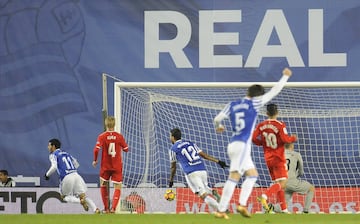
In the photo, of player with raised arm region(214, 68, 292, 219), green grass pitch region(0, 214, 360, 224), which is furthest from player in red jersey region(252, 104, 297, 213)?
player with raised arm region(214, 68, 292, 219)

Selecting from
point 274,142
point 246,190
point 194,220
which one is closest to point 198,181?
point 274,142

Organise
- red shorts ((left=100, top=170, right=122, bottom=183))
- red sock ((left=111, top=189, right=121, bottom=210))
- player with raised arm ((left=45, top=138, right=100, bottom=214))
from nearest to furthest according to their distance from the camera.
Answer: red sock ((left=111, top=189, right=121, bottom=210))
red shorts ((left=100, top=170, right=122, bottom=183))
player with raised arm ((left=45, top=138, right=100, bottom=214))

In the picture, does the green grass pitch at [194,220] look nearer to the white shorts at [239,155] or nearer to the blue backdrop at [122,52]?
the white shorts at [239,155]

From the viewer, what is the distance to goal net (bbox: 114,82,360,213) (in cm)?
2242

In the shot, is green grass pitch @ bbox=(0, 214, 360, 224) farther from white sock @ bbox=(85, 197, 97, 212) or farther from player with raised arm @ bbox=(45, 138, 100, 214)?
player with raised arm @ bbox=(45, 138, 100, 214)

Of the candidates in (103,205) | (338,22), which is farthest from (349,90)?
(103,205)

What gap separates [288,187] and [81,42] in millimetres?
6375

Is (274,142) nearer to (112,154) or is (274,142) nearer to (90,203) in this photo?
(112,154)

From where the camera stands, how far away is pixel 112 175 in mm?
20219

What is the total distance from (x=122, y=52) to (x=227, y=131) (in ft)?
9.81

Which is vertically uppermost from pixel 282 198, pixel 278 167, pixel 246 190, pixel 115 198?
pixel 115 198

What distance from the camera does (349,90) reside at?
23625mm

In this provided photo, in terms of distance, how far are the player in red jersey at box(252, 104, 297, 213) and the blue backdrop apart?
263 inches

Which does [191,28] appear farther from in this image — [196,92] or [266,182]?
[266,182]
